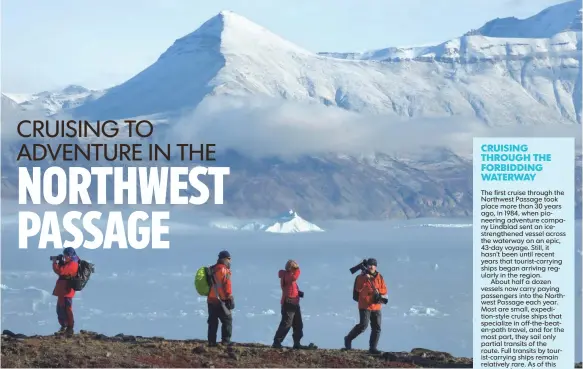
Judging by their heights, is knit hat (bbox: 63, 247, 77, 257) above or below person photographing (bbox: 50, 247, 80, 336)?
above

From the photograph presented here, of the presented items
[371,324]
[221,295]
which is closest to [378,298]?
[371,324]

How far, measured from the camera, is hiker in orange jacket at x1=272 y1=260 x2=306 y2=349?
19.7 meters

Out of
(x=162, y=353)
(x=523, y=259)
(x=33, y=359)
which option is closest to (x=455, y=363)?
(x=523, y=259)

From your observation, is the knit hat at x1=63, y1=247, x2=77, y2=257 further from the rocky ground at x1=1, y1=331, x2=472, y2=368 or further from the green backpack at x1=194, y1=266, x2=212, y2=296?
the green backpack at x1=194, y1=266, x2=212, y2=296

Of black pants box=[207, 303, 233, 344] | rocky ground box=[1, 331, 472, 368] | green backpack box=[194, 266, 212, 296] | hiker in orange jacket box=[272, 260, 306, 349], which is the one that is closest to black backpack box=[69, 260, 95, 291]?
rocky ground box=[1, 331, 472, 368]

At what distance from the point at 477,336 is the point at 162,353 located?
5653 mm

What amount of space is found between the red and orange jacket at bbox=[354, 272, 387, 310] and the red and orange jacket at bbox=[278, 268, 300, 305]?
1.15 metres

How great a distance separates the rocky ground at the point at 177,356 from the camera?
18.6 m

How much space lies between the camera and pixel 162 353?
19234mm

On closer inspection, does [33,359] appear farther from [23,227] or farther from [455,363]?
[455,363]

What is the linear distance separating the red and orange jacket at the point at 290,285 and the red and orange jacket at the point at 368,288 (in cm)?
115

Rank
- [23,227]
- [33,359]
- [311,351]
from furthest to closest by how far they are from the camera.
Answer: [23,227], [311,351], [33,359]

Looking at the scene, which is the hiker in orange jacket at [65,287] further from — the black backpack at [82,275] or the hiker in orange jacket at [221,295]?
the hiker in orange jacket at [221,295]

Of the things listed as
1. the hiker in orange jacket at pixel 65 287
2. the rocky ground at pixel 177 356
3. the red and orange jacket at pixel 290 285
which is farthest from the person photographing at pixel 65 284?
the red and orange jacket at pixel 290 285
